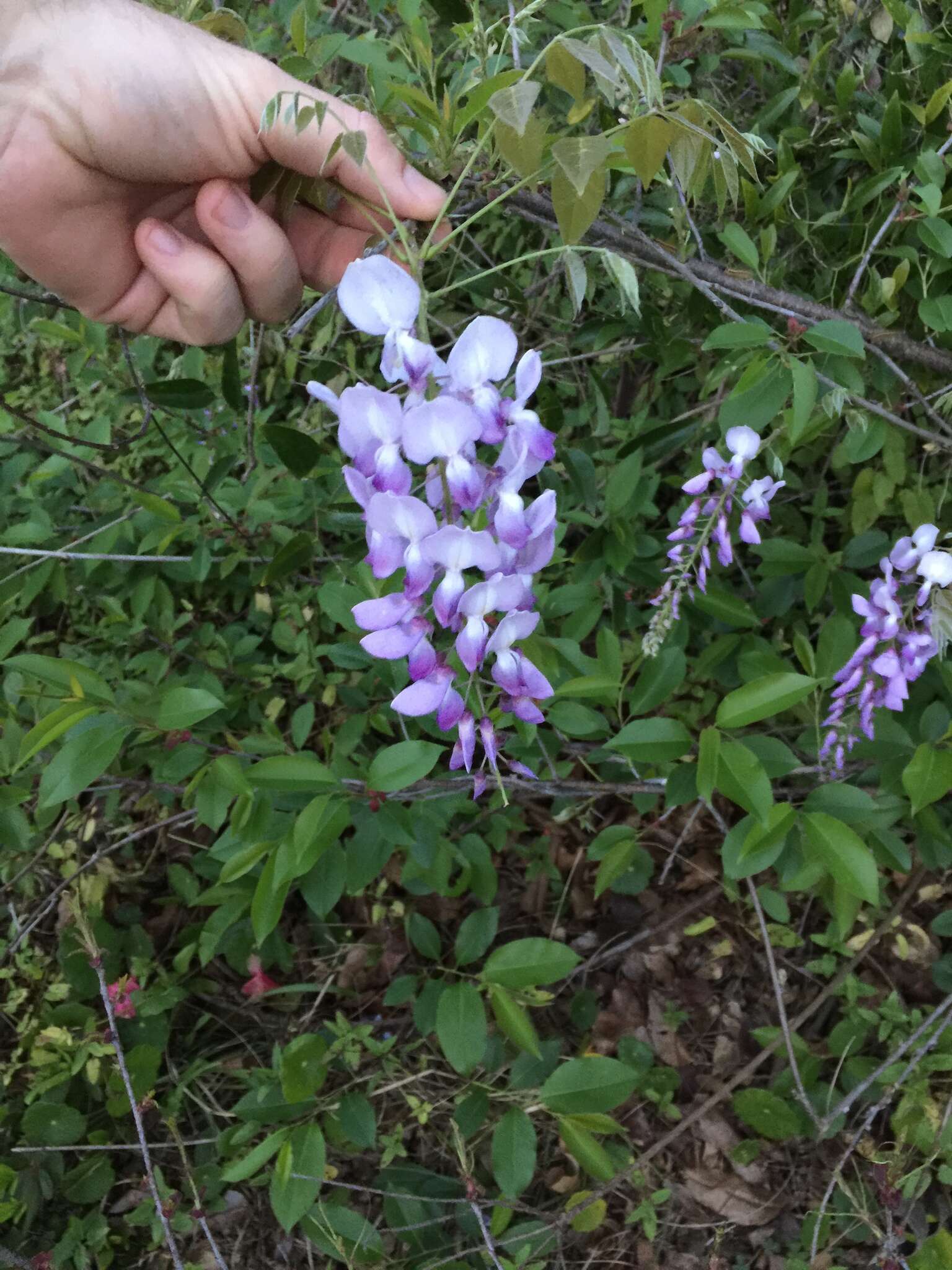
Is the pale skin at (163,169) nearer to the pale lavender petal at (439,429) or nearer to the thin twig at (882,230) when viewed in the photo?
the pale lavender petal at (439,429)

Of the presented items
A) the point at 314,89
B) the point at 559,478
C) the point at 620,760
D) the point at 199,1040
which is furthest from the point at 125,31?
the point at 199,1040

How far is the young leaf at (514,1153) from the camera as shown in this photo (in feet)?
5.18

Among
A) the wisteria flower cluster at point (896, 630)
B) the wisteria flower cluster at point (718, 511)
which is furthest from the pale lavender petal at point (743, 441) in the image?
the wisteria flower cluster at point (896, 630)

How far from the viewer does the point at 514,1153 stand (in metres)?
1.61

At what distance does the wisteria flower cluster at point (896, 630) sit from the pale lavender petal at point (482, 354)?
846 millimetres

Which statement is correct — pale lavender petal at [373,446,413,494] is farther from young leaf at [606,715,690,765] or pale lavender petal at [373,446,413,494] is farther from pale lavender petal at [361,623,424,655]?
young leaf at [606,715,690,765]

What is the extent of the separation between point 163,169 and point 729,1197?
2.26m

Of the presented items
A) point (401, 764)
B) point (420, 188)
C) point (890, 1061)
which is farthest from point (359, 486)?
point (890, 1061)

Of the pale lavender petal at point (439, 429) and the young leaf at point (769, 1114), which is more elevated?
the pale lavender petal at point (439, 429)

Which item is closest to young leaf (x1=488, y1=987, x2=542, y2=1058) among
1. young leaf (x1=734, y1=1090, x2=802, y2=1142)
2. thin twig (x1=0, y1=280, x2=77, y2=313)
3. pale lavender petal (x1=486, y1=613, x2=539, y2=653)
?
young leaf (x1=734, y1=1090, x2=802, y2=1142)

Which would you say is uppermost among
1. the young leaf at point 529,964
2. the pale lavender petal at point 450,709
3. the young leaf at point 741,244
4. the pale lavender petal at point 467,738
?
the young leaf at point 741,244

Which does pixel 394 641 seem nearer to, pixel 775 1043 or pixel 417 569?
pixel 417 569

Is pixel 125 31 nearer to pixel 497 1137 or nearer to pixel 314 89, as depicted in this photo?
pixel 314 89

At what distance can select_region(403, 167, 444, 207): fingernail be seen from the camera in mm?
1063
